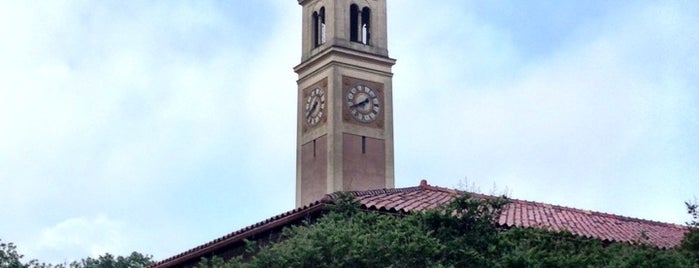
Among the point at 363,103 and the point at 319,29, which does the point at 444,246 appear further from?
the point at 319,29

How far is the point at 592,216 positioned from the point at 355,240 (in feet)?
34.3

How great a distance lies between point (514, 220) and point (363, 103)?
24.7 meters

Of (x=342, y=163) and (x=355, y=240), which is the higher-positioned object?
(x=342, y=163)

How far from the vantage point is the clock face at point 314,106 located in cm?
4572

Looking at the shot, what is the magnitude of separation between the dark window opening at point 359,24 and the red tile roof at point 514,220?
863 inches

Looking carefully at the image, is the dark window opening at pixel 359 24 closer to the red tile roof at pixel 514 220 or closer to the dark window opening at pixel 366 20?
the dark window opening at pixel 366 20

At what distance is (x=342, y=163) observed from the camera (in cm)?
4412

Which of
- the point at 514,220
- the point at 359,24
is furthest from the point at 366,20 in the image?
the point at 514,220

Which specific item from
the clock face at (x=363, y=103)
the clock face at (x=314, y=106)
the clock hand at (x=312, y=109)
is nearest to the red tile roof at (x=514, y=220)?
the clock face at (x=363, y=103)

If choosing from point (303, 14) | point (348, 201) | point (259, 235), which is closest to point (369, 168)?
point (303, 14)

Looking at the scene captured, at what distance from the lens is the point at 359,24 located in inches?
1834

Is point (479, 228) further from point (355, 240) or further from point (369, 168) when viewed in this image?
point (369, 168)

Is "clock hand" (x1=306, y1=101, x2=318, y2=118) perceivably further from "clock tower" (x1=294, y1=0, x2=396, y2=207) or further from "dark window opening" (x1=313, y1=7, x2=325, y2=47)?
"dark window opening" (x1=313, y1=7, x2=325, y2=47)

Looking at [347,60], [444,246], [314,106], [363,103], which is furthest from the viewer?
[314,106]
